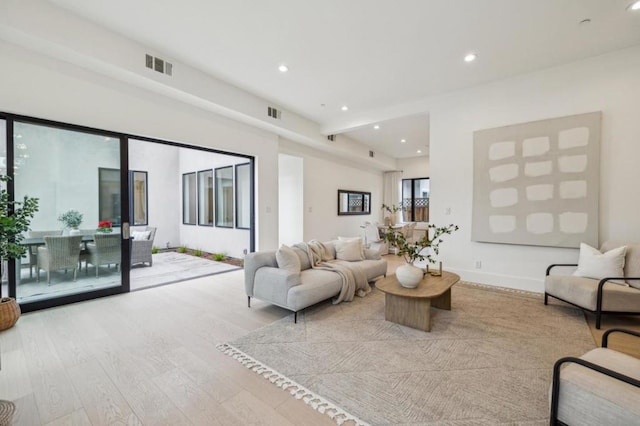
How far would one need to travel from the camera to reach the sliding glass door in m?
3.27

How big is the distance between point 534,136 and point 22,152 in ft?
22.9

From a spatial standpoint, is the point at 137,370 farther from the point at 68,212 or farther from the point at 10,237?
the point at 68,212

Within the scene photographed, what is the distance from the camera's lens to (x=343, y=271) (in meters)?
3.75

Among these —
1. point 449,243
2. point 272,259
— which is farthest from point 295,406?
point 449,243

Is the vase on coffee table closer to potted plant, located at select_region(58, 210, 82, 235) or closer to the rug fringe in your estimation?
the rug fringe

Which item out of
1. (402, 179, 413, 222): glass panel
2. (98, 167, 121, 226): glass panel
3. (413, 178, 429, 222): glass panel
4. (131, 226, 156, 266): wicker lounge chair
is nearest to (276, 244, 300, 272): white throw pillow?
(98, 167, 121, 226): glass panel

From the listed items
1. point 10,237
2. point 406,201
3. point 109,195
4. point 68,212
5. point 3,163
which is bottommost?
point 10,237

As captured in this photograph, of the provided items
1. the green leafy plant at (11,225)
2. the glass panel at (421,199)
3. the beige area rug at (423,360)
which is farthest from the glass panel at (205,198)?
the glass panel at (421,199)

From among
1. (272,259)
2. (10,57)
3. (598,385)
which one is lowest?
(598,385)

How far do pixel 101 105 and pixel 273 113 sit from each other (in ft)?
9.09

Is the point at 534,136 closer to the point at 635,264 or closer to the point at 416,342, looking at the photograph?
the point at 635,264

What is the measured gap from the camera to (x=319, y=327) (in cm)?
296

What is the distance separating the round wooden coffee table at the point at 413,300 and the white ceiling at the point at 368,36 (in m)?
3.03

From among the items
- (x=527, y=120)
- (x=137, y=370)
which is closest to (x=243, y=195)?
(x=137, y=370)
